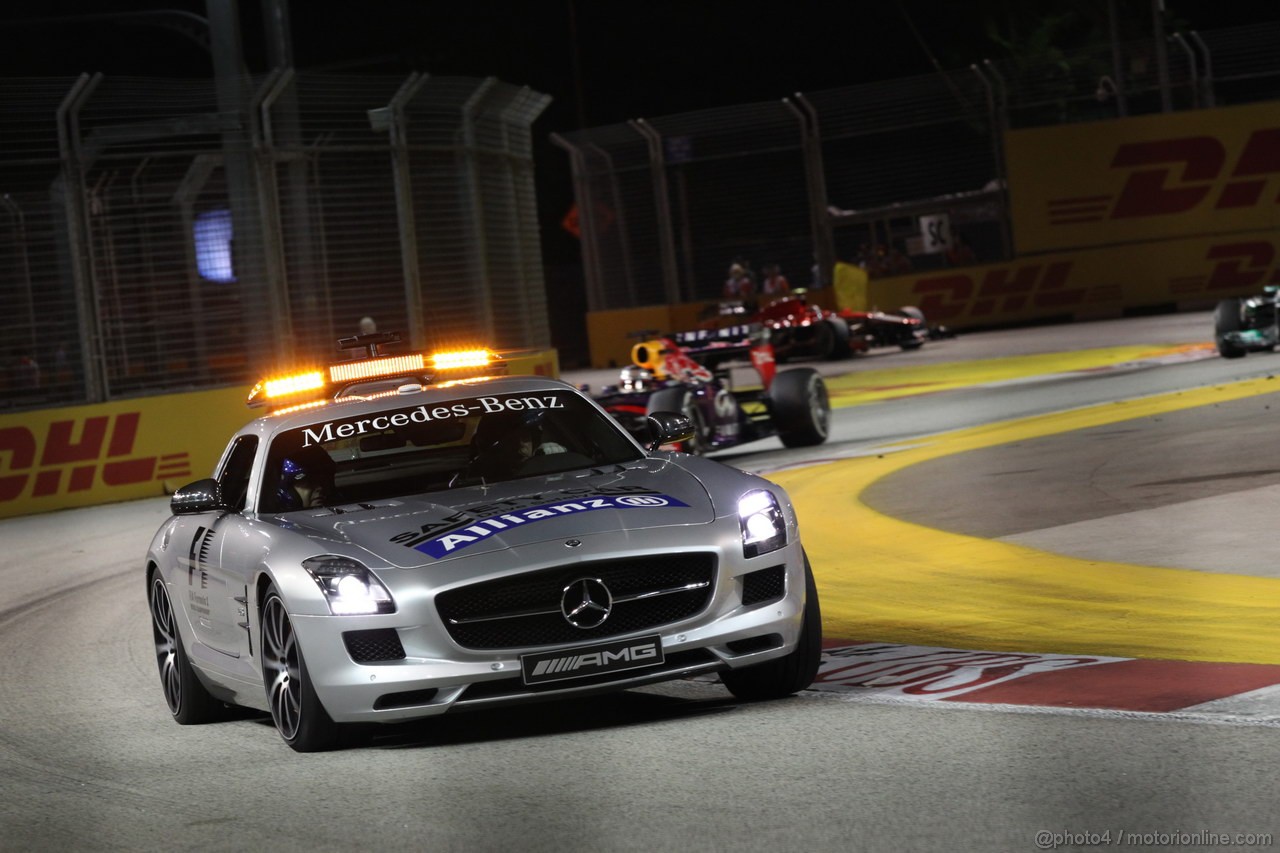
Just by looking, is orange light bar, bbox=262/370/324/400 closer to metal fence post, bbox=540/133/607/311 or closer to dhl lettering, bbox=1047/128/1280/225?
metal fence post, bbox=540/133/607/311

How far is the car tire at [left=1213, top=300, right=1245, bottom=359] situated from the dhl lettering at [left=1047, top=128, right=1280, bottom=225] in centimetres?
1369

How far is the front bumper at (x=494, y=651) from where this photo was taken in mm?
6320

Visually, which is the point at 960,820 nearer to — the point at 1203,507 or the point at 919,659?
the point at 919,659

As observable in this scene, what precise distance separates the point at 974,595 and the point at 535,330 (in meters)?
15.7

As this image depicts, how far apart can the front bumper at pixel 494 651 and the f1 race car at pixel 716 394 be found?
29.1 ft

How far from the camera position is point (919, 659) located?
297 inches

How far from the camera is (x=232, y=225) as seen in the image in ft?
68.3

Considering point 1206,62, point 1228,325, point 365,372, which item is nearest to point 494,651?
point 365,372

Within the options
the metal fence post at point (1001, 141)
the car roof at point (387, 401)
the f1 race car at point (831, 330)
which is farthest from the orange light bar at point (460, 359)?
the metal fence post at point (1001, 141)

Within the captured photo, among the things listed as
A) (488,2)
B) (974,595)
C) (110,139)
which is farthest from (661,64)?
(974,595)

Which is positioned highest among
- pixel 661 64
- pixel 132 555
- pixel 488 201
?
pixel 661 64

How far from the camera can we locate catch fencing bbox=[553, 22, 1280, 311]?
33.4 m

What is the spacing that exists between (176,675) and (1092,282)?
94.2ft

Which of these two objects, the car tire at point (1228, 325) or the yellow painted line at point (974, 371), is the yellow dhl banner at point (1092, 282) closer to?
the yellow painted line at point (974, 371)
